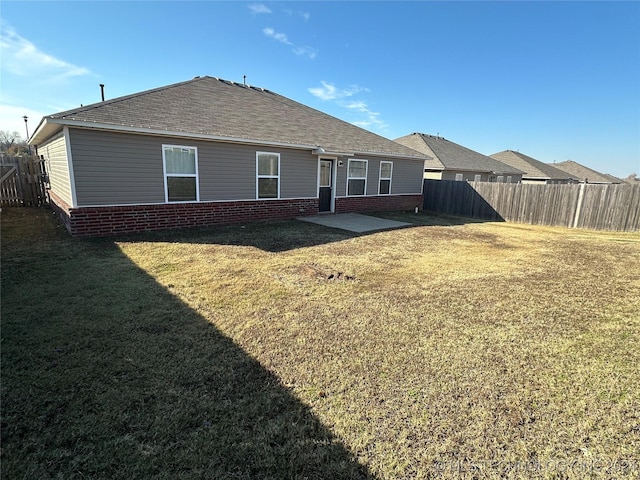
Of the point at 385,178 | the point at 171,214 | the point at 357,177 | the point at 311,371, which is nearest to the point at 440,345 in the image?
the point at 311,371

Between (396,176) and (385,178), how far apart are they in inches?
31.4

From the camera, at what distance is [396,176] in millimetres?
15656

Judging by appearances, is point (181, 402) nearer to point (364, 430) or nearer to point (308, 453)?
point (308, 453)

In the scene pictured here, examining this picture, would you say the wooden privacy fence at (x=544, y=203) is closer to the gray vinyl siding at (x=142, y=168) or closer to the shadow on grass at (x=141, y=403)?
the gray vinyl siding at (x=142, y=168)

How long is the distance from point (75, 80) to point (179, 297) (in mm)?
14419

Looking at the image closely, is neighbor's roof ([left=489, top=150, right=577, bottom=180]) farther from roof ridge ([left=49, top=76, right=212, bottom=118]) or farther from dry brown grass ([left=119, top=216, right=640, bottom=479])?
roof ridge ([left=49, top=76, right=212, bottom=118])

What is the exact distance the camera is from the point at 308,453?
6.82 ft

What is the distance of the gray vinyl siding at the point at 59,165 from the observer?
8.12 metres

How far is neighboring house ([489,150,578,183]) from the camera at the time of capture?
102ft

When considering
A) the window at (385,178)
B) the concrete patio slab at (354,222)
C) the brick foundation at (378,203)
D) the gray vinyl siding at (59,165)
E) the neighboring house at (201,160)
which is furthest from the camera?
the window at (385,178)

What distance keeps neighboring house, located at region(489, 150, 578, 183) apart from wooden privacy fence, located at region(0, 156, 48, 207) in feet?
119

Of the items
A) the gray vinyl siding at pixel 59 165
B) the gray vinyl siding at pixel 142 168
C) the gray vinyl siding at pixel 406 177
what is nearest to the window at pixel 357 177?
the gray vinyl siding at pixel 406 177

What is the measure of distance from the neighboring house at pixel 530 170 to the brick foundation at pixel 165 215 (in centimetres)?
2941

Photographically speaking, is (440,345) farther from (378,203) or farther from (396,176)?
(396,176)
